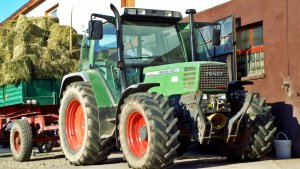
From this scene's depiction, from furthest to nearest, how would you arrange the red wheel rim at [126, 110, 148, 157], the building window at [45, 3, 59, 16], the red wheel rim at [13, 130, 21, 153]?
1. the building window at [45, 3, 59, 16]
2. the red wheel rim at [13, 130, 21, 153]
3. the red wheel rim at [126, 110, 148, 157]

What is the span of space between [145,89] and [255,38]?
3967mm

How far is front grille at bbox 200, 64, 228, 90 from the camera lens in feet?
24.5

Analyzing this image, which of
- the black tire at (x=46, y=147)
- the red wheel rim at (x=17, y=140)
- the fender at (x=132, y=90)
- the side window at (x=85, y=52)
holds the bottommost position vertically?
the black tire at (x=46, y=147)

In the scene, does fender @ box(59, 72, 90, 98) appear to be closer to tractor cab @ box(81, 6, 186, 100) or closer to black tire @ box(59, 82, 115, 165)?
black tire @ box(59, 82, 115, 165)

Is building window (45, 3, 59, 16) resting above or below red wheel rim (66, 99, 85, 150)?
above

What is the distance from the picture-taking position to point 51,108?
1095cm

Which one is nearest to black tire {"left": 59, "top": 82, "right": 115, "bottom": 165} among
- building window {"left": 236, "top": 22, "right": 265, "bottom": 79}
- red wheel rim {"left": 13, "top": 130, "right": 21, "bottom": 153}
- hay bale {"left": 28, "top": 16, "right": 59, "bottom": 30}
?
red wheel rim {"left": 13, "top": 130, "right": 21, "bottom": 153}

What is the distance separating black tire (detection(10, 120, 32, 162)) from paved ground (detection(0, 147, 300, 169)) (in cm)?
18

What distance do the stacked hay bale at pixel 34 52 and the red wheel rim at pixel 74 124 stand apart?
1.66 meters

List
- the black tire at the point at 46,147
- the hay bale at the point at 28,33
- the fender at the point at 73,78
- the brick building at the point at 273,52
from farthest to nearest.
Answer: the black tire at the point at 46,147, the hay bale at the point at 28,33, the brick building at the point at 273,52, the fender at the point at 73,78

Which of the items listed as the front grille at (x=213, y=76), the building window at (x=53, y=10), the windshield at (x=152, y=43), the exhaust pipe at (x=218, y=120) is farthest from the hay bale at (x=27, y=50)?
the building window at (x=53, y=10)

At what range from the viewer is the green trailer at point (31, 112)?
33.5ft

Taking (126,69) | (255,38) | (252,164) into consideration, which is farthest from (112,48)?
(255,38)

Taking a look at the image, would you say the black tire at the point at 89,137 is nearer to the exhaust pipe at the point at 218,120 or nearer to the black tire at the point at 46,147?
the exhaust pipe at the point at 218,120
